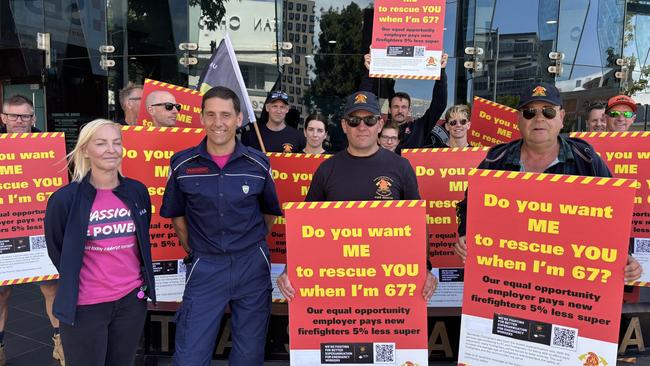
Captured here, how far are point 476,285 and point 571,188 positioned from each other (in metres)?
0.64

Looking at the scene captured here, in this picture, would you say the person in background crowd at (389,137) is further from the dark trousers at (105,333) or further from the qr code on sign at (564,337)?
the dark trousers at (105,333)

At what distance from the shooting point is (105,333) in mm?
2498

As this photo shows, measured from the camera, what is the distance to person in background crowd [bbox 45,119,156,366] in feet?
7.95

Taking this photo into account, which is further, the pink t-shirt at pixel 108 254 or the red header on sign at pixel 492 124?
the red header on sign at pixel 492 124

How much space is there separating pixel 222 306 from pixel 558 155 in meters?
2.04

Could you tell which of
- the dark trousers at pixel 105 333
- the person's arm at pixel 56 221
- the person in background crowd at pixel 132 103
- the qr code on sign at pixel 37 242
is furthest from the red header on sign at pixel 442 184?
the qr code on sign at pixel 37 242

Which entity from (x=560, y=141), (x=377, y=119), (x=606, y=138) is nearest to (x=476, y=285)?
(x=560, y=141)

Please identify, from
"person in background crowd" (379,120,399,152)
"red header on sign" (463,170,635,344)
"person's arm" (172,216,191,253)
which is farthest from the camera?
"person in background crowd" (379,120,399,152)

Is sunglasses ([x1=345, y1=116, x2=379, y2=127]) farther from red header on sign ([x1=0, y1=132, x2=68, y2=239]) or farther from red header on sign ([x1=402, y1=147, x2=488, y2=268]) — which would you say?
red header on sign ([x1=0, y1=132, x2=68, y2=239])

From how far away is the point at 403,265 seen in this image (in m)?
2.51

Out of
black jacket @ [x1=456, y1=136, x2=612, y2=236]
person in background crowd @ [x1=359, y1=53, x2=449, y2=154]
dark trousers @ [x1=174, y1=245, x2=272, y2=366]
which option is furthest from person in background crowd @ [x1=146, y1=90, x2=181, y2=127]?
black jacket @ [x1=456, y1=136, x2=612, y2=236]

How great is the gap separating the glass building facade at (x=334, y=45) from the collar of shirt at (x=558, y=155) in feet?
15.3

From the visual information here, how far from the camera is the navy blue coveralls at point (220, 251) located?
277cm

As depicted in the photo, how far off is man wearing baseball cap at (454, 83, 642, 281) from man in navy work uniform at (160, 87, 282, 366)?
1.20 meters
